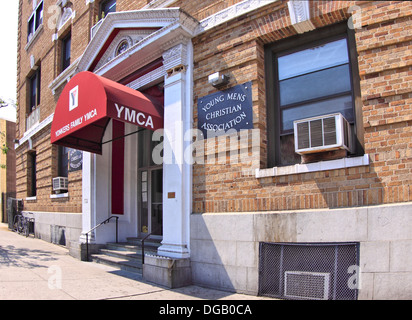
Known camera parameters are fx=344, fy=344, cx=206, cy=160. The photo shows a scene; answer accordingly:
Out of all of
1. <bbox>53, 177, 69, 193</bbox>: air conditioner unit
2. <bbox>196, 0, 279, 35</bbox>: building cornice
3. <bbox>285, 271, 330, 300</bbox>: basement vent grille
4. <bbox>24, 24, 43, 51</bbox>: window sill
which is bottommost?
<bbox>285, 271, 330, 300</bbox>: basement vent grille

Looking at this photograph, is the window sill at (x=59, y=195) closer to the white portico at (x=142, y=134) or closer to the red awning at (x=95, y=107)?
the white portico at (x=142, y=134)

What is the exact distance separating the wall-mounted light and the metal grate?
3.05m

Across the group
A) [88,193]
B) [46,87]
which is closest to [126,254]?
[88,193]

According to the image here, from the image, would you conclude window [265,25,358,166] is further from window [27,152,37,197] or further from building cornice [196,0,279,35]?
window [27,152,37,197]

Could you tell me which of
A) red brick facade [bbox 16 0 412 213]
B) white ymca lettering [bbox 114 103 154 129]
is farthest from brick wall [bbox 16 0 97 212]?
white ymca lettering [bbox 114 103 154 129]

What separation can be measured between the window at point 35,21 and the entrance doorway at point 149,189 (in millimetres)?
9689

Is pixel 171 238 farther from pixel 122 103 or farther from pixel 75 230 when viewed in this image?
pixel 75 230

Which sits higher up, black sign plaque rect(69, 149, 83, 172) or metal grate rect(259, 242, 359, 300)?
black sign plaque rect(69, 149, 83, 172)

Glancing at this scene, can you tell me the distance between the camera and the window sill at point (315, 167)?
486 cm

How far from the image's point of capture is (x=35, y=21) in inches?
651

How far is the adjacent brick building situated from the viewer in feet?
15.5

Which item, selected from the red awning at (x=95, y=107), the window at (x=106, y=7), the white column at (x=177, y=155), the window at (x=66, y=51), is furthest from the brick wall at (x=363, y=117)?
the window at (x=66, y=51)

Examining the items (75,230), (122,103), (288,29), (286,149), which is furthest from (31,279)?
(288,29)

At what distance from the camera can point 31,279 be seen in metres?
6.39
